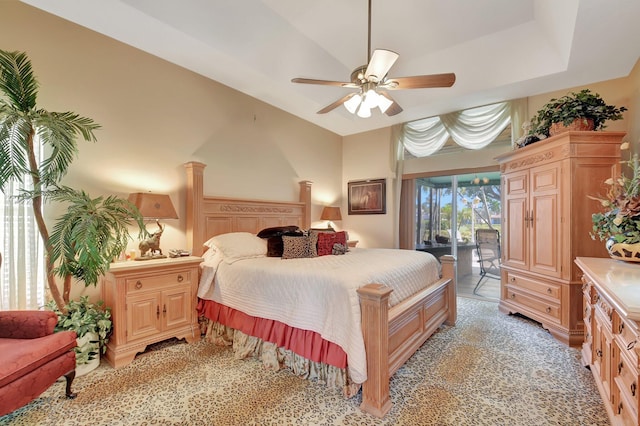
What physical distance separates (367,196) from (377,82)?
309cm

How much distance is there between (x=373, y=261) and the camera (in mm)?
2656

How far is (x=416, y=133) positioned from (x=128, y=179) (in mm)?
4208

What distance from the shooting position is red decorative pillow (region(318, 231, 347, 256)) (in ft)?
10.5

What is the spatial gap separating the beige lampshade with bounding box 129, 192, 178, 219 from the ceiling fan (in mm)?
1754

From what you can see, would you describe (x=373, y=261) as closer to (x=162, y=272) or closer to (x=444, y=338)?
(x=444, y=338)

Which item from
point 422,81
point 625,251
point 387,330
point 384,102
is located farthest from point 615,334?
point 384,102

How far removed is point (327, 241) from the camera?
3285 millimetres

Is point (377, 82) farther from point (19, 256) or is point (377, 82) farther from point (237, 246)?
point (19, 256)

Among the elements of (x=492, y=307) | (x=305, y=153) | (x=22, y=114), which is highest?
(x=305, y=153)

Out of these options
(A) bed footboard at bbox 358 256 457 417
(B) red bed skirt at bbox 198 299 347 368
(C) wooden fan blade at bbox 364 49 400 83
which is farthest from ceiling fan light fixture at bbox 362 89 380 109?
(B) red bed skirt at bbox 198 299 347 368

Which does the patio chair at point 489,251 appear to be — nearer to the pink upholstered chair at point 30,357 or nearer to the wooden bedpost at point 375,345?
the wooden bedpost at point 375,345

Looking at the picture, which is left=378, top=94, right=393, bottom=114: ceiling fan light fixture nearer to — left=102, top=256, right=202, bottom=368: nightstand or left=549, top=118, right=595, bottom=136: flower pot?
left=549, top=118, right=595, bottom=136: flower pot

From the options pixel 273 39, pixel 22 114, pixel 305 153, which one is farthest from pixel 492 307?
pixel 22 114

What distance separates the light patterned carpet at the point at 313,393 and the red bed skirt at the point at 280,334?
246mm
